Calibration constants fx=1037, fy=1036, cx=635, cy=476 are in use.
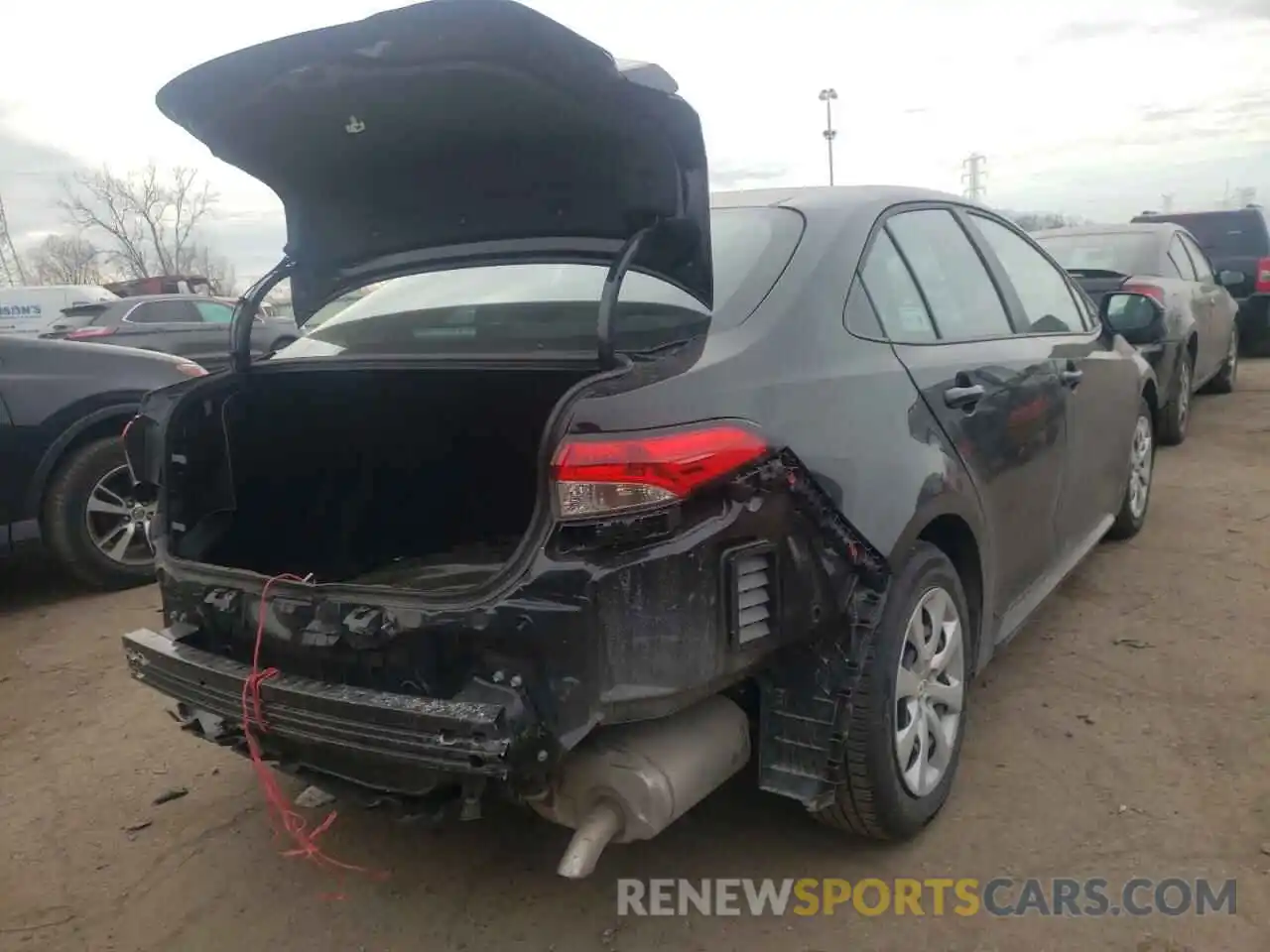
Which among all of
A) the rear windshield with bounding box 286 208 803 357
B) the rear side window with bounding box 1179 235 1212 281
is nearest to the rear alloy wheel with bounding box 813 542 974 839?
the rear windshield with bounding box 286 208 803 357

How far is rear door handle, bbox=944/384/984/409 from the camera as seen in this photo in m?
2.84

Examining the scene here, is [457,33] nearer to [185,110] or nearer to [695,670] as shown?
[185,110]

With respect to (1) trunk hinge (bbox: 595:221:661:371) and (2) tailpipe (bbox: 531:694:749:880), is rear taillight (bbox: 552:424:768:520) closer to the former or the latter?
(1) trunk hinge (bbox: 595:221:661:371)

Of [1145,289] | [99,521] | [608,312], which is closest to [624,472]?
[608,312]

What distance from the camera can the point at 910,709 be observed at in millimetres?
2658

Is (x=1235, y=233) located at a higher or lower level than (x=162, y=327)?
higher

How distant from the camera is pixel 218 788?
10.6 feet

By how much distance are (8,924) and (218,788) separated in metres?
0.69

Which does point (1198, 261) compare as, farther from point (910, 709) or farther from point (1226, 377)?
point (910, 709)

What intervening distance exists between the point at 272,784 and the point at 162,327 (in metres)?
12.3

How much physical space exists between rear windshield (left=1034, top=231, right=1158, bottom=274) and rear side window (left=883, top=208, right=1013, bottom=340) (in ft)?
14.0

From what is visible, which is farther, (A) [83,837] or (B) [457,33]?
(A) [83,837]

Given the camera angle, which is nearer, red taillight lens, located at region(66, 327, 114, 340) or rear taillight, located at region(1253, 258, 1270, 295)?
rear taillight, located at region(1253, 258, 1270, 295)

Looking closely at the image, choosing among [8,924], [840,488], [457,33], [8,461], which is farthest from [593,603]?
[8,461]
